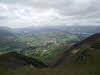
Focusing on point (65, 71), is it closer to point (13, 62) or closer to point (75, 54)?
point (13, 62)

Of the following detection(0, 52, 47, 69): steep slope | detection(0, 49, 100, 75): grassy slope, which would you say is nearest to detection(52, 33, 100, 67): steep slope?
detection(0, 49, 100, 75): grassy slope

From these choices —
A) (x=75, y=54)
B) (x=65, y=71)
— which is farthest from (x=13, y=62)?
(x=75, y=54)

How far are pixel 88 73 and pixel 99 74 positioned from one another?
3.81 m

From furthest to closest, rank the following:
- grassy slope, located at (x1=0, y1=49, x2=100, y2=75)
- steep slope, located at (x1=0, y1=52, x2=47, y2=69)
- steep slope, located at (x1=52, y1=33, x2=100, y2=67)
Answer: steep slope, located at (x1=52, y1=33, x2=100, y2=67), steep slope, located at (x1=0, y1=52, x2=47, y2=69), grassy slope, located at (x1=0, y1=49, x2=100, y2=75)

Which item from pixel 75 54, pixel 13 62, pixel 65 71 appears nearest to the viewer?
pixel 65 71

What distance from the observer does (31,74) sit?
3575cm

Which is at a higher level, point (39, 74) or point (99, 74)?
point (99, 74)

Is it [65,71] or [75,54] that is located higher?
[65,71]

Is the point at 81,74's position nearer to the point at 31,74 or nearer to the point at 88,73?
the point at 88,73

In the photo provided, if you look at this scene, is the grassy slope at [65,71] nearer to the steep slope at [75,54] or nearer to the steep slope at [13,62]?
the steep slope at [13,62]

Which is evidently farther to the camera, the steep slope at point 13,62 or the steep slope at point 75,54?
the steep slope at point 75,54

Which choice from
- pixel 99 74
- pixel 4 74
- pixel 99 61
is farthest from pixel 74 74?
pixel 4 74

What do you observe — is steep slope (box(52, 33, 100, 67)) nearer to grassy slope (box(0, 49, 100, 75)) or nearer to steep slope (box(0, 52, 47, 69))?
grassy slope (box(0, 49, 100, 75))

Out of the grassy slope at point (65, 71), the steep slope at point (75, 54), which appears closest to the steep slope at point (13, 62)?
the grassy slope at point (65, 71)
